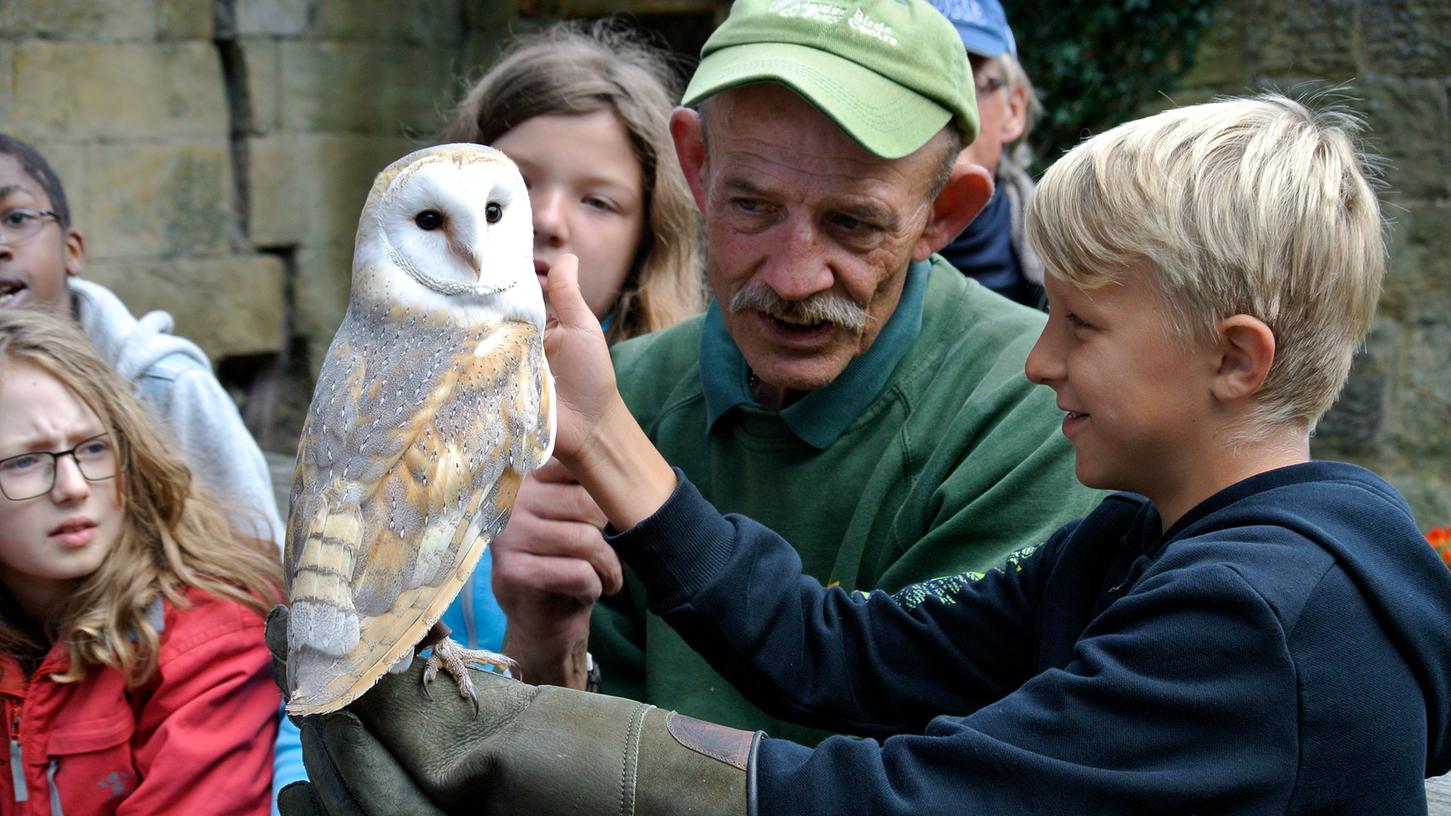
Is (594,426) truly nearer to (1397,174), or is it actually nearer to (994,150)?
(994,150)

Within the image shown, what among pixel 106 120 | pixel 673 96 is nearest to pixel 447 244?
pixel 673 96

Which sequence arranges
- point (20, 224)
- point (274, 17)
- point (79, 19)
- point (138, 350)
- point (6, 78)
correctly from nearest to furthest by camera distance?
point (20, 224)
point (138, 350)
point (6, 78)
point (79, 19)
point (274, 17)

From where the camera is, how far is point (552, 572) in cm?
215

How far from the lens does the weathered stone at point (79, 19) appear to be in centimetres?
573

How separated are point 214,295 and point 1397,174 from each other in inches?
213

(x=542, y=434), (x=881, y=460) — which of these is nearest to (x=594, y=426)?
(x=542, y=434)

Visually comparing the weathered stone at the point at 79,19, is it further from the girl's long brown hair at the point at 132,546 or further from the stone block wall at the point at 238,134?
the girl's long brown hair at the point at 132,546

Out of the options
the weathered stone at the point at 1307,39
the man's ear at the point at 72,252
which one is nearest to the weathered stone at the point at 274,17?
the man's ear at the point at 72,252

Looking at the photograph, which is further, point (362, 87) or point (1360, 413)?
point (362, 87)

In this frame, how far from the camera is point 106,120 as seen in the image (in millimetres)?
6066

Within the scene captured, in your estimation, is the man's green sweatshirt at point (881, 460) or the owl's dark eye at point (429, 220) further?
the man's green sweatshirt at point (881, 460)

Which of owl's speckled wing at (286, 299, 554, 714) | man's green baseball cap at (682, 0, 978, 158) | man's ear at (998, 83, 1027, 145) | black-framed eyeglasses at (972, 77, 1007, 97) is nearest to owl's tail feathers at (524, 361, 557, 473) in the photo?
owl's speckled wing at (286, 299, 554, 714)

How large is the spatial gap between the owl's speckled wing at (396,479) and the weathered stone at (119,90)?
4.75m

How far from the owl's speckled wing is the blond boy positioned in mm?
87
